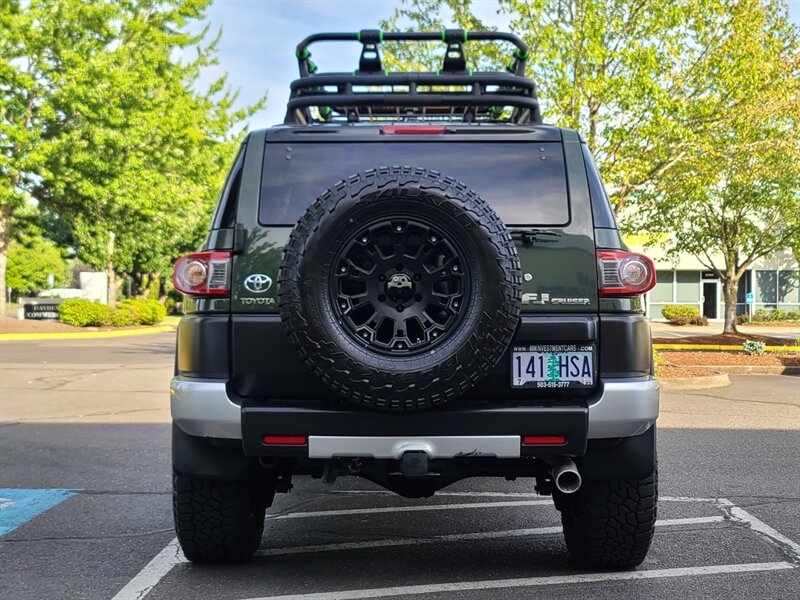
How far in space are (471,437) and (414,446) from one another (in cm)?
24

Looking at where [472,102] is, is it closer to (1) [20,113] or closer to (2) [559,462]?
(2) [559,462]

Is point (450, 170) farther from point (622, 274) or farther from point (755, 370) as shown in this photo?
point (755, 370)

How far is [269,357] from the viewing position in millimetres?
3547

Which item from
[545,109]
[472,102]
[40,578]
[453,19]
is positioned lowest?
[40,578]

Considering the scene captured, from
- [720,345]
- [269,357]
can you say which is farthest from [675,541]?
[720,345]

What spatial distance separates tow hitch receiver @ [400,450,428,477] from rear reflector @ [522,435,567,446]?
424 mm

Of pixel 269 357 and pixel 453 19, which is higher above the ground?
pixel 453 19

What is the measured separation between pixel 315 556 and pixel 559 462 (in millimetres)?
1470

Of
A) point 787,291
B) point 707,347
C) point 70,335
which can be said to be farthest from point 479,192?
point 787,291

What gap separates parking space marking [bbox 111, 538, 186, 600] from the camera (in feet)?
12.2

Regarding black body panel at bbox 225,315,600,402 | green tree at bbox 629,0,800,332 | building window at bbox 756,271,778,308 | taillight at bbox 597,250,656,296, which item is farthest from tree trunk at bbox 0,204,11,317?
building window at bbox 756,271,778,308

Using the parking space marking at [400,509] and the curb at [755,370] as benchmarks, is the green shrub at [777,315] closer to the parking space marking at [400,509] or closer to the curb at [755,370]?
the curb at [755,370]

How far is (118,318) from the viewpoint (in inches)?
1272

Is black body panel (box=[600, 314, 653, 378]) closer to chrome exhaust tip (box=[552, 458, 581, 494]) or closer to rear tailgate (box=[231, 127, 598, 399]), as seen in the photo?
rear tailgate (box=[231, 127, 598, 399])
